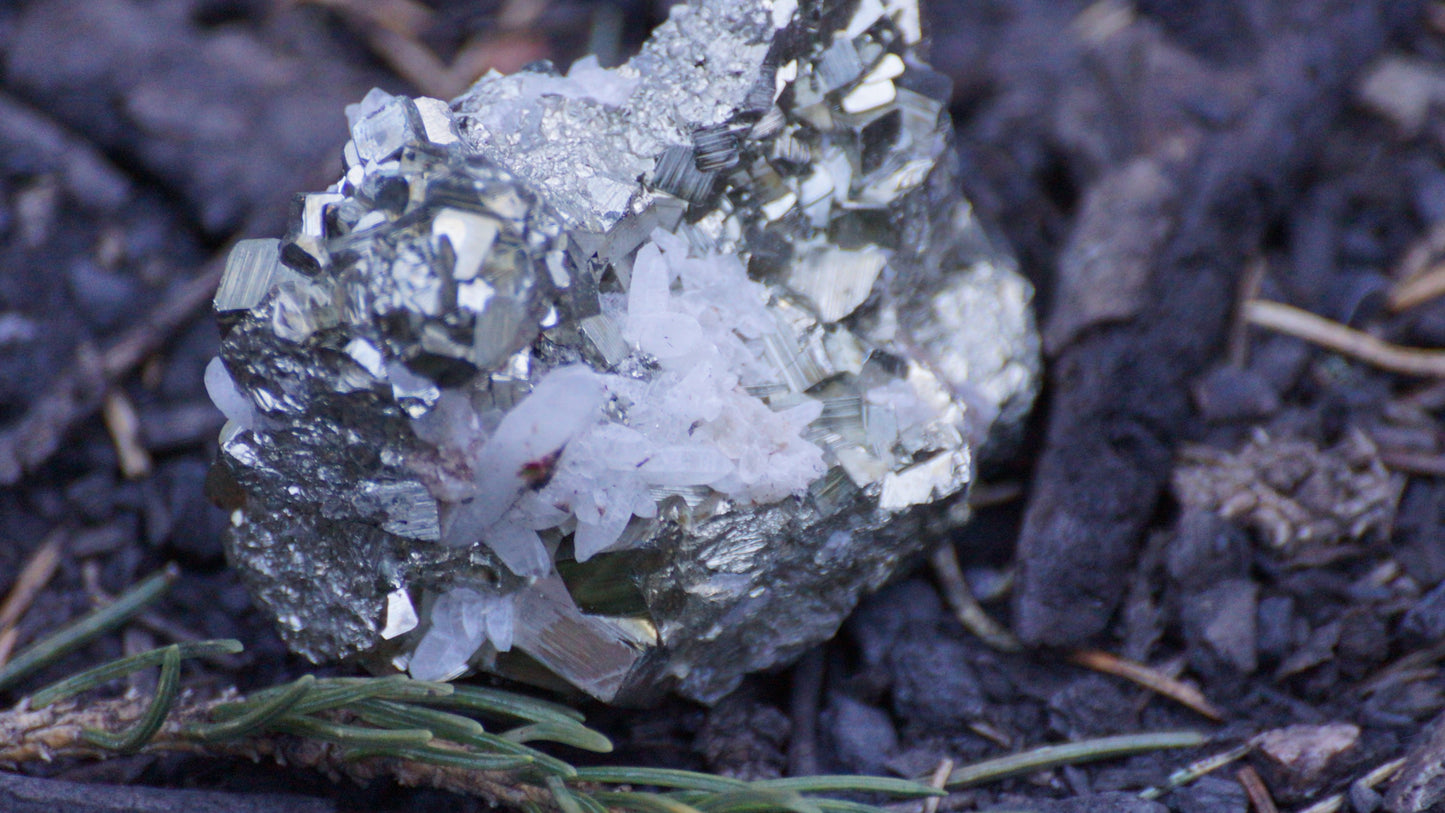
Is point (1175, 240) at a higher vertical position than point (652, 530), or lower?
lower

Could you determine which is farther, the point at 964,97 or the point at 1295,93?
the point at 964,97

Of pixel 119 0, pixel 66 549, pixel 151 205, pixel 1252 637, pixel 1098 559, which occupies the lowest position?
pixel 1252 637

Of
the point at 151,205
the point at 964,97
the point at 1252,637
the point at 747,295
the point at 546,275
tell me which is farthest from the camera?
the point at 964,97

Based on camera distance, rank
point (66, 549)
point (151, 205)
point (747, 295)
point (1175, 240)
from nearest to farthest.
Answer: point (747, 295) → point (66, 549) → point (1175, 240) → point (151, 205)

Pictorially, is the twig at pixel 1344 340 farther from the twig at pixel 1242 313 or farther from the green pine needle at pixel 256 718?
the green pine needle at pixel 256 718

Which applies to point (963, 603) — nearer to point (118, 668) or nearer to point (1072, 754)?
point (1072, 754)

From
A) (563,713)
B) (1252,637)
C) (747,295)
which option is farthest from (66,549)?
(1252,637)

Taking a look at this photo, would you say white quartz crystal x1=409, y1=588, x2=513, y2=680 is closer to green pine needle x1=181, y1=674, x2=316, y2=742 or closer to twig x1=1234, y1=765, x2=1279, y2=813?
green pine needle x1=181, y1=674, x2=316, y2=742

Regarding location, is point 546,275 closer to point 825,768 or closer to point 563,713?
point 563,713
